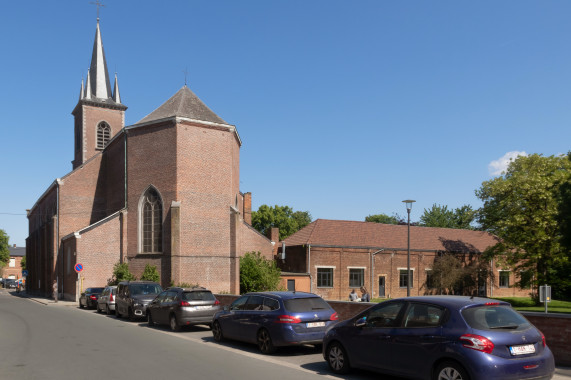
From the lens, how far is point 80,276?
115 feet

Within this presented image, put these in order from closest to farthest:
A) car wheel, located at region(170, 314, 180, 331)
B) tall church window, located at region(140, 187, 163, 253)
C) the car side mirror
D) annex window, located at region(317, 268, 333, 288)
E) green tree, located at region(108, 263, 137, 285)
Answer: the car side mirror, car wheel, located at region(170, 314, 180, 331), green tree, located at region(108, 263, 137, 285), tall church window, located at region(140, 187, 163, 253), annex window, located at region(317, 268, 333, 288)

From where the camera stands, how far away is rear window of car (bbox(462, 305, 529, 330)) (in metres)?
7.30

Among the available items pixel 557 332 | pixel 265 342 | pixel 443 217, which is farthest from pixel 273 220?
pixel 557 332

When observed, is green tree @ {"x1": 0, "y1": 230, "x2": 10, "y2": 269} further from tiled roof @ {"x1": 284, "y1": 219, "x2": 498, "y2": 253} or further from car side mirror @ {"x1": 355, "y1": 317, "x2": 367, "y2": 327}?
car side mirror @ {"x1": 355, "y1": 317, "x2": 367, "y2": 327}

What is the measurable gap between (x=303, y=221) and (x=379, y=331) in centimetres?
8001

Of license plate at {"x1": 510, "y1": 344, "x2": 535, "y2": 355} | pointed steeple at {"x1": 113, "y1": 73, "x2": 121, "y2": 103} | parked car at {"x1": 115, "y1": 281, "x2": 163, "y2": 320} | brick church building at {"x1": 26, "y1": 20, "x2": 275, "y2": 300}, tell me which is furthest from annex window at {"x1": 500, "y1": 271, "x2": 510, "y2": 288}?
license plate at {"x1": 510, "y1": 344, "x2": 535, "y2": 355}

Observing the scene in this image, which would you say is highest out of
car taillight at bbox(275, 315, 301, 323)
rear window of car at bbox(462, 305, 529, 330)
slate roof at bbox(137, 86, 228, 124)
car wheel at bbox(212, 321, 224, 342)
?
slate roof at bbox(137, 86, 228, 124)

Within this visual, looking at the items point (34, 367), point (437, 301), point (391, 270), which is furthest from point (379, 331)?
point (391, 270)

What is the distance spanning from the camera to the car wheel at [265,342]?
11.5 m

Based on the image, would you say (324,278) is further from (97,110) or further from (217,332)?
(97,110)

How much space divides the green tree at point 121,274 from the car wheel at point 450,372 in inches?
1206

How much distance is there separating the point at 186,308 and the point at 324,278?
26487mm

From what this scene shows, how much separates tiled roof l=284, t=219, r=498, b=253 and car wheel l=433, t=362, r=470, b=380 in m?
33.7

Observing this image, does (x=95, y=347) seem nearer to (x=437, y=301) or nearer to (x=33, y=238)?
(x=437, y=301)
